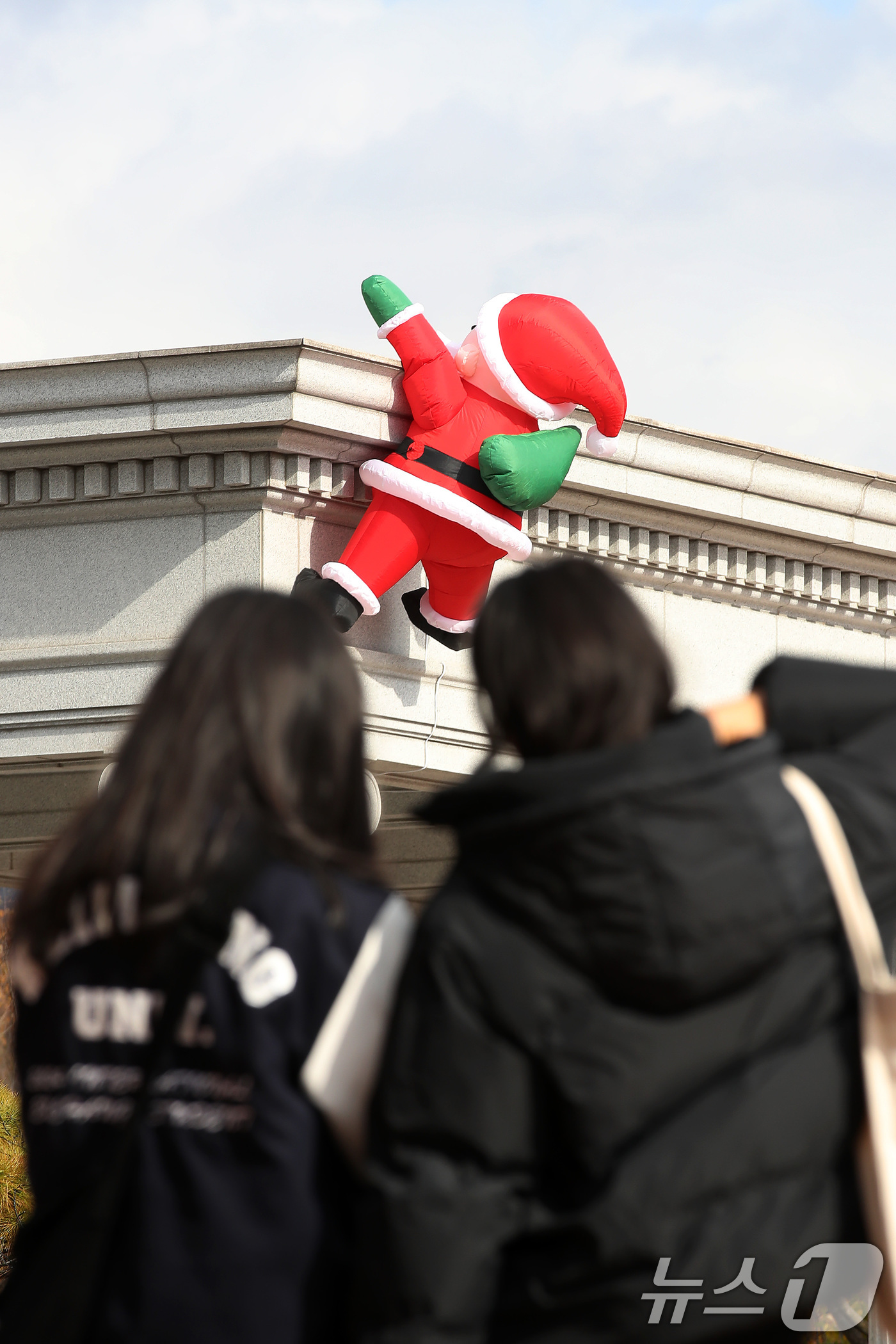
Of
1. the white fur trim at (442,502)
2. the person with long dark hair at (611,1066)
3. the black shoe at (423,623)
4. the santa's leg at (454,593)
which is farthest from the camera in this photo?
the black shoe at (423,623)

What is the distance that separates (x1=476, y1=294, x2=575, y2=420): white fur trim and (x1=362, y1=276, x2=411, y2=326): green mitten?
345mm

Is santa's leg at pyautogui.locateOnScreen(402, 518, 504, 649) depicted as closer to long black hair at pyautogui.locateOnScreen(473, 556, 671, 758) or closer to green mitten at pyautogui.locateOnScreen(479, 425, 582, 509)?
green mitten at pyautogui.locateOnScreen(479, 425, 582, 509)

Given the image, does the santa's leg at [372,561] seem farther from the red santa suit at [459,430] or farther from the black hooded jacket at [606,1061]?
the black hooded jacket at [606,1061]

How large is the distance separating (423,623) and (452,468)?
0.73 meters

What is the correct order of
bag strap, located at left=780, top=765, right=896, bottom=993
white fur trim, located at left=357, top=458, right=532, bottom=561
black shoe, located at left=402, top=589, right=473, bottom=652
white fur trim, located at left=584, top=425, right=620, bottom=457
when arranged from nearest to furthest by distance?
bag strap, located at left=780, top=765, right=896, bottom=993, white fur trim, located at left=357, top=458, right=532, bottom=561, black shoe, located at left=402, top=589, right=473, bottom=652, white fur trim, located at left=584, top=425, right=620, bottom=457

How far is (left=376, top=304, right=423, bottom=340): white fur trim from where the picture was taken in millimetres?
6957

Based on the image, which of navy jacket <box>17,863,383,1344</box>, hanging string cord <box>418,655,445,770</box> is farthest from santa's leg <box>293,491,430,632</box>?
navy jacket <box>17,863,383,1344</box>

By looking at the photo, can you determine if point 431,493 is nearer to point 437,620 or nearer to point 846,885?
point 437,620

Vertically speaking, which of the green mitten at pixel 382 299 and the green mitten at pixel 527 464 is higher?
the green mitten at pixel 382 299

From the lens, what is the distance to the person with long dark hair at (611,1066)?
5.89ft

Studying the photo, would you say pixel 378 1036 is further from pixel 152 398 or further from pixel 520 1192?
pixel 152 398

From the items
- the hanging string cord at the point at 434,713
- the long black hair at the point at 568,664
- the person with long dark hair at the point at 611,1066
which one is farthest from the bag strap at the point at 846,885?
the hanging string cord at the point at 434,713

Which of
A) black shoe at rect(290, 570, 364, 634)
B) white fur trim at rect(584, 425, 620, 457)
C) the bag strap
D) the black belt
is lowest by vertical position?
the bag strap

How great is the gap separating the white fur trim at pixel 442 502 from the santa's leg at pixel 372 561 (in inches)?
2.8
